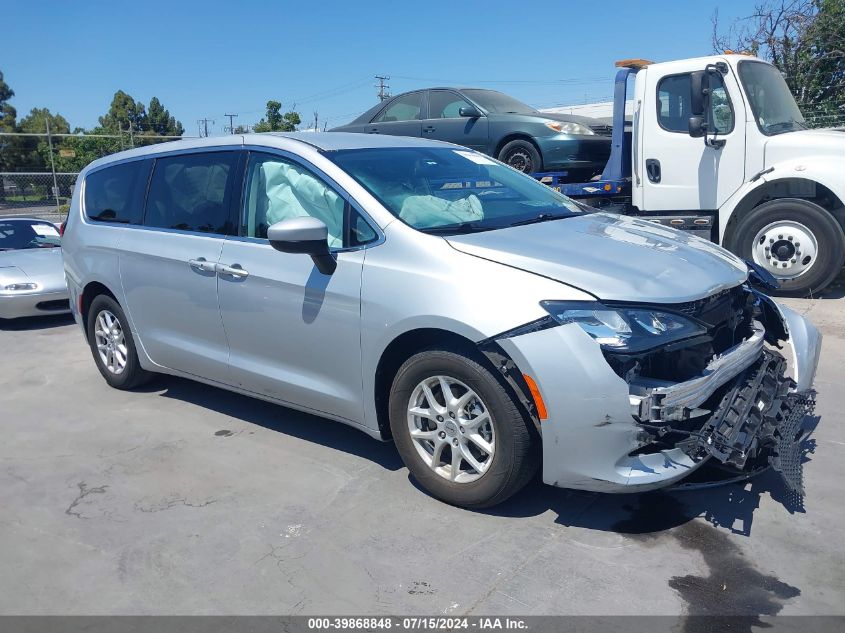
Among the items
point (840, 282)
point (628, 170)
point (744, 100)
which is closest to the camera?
point (744, 100)

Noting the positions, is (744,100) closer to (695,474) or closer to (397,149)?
(397,149)

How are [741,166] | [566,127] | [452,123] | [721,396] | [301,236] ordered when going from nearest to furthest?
[721,396]
[301,236]
[741,166]
[566,127]
[452,123]

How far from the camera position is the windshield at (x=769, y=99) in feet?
26.5

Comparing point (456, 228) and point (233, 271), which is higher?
point (456, 228)

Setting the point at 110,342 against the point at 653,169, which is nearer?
the point at 110,342

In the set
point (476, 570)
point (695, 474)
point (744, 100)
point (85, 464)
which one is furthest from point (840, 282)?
point (85, 464)

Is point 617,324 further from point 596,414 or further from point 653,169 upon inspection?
point 653,169

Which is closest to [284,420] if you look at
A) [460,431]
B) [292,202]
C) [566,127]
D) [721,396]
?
[292,202]

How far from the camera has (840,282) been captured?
8.66m

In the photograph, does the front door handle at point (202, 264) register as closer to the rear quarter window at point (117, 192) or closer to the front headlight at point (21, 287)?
the rear quarter window at point (117, 192)

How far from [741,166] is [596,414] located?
6.01 metres

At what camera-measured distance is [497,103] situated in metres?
10.2

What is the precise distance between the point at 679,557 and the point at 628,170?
6766 mm

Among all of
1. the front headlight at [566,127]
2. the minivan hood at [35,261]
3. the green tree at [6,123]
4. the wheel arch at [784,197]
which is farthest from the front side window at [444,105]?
the green tree at [6,123]
